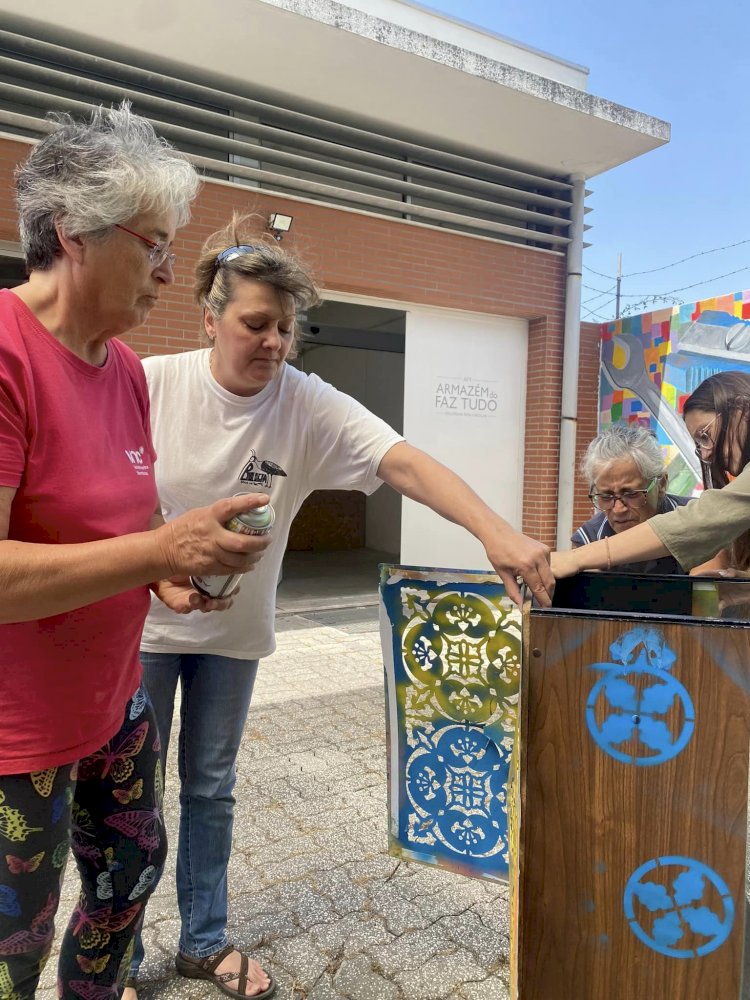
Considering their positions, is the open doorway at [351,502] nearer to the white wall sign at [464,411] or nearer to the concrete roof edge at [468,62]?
A: the white wall sign at [464,411]

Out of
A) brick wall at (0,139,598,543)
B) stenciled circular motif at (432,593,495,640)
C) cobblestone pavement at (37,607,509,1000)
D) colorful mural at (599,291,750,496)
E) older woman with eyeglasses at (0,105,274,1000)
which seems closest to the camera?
older woman with eyeglasses at (0,105,274,1000)

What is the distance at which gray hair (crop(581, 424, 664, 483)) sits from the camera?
2777 mm

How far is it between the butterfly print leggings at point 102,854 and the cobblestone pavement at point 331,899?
0.57 m

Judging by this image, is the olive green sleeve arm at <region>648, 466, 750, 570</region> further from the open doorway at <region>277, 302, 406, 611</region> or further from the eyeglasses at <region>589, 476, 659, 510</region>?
the open doorway at <region>277, 302, 406, 611</region>

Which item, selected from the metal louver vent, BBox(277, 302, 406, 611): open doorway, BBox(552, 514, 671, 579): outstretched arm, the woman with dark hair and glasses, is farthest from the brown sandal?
BBox(277, 302, 406, 611): open doorway

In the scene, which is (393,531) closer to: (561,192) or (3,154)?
(561,192)

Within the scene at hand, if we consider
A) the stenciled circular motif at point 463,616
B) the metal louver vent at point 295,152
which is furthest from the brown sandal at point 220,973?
the metal louver vent at point 295,152

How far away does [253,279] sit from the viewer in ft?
5.76

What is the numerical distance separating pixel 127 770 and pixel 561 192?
24.8 feet

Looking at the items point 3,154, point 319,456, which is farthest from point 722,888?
point 3,154

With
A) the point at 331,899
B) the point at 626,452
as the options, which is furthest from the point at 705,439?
the point at 331,899

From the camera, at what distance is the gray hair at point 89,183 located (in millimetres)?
1229

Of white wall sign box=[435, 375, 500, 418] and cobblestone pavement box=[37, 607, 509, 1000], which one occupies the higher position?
white wall sign box=[435, 375, 500, 418]

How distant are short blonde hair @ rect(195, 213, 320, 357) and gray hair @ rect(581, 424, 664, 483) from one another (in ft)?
4.75
